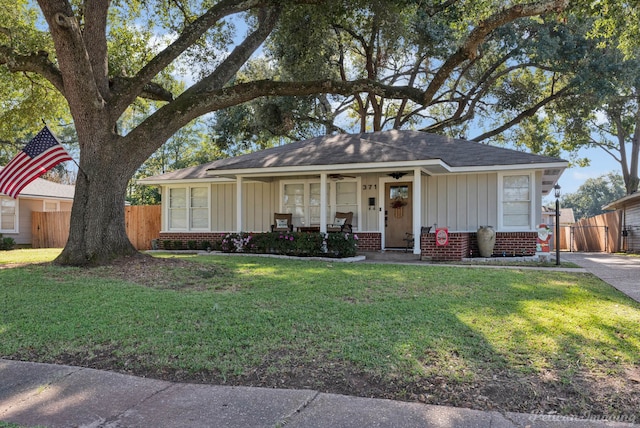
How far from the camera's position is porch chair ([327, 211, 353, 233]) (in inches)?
532

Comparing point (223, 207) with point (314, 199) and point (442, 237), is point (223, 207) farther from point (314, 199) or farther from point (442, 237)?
point (442, 237)

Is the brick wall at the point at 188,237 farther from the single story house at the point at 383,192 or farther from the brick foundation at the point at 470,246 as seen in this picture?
the brick foundation at the point at 470,246

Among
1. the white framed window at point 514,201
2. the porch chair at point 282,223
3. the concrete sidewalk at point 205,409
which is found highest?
the white framed window at point 514,201

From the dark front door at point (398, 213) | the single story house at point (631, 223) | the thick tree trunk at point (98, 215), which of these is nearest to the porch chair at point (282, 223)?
the dark front door at point (398, 213)

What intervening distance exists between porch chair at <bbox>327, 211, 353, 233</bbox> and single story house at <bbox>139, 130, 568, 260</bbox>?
8.6 inches

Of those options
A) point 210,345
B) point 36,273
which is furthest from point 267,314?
point 36,273

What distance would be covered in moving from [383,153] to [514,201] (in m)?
4.03

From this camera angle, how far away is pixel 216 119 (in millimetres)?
23422

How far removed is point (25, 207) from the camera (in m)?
20.9

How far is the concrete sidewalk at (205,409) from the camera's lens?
3082 millimetres

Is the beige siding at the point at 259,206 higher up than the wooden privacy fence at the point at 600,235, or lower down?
higher up

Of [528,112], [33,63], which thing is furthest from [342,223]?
[528,112]

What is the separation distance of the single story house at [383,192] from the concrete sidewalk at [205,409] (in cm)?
869

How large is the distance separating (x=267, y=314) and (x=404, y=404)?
248 cm
